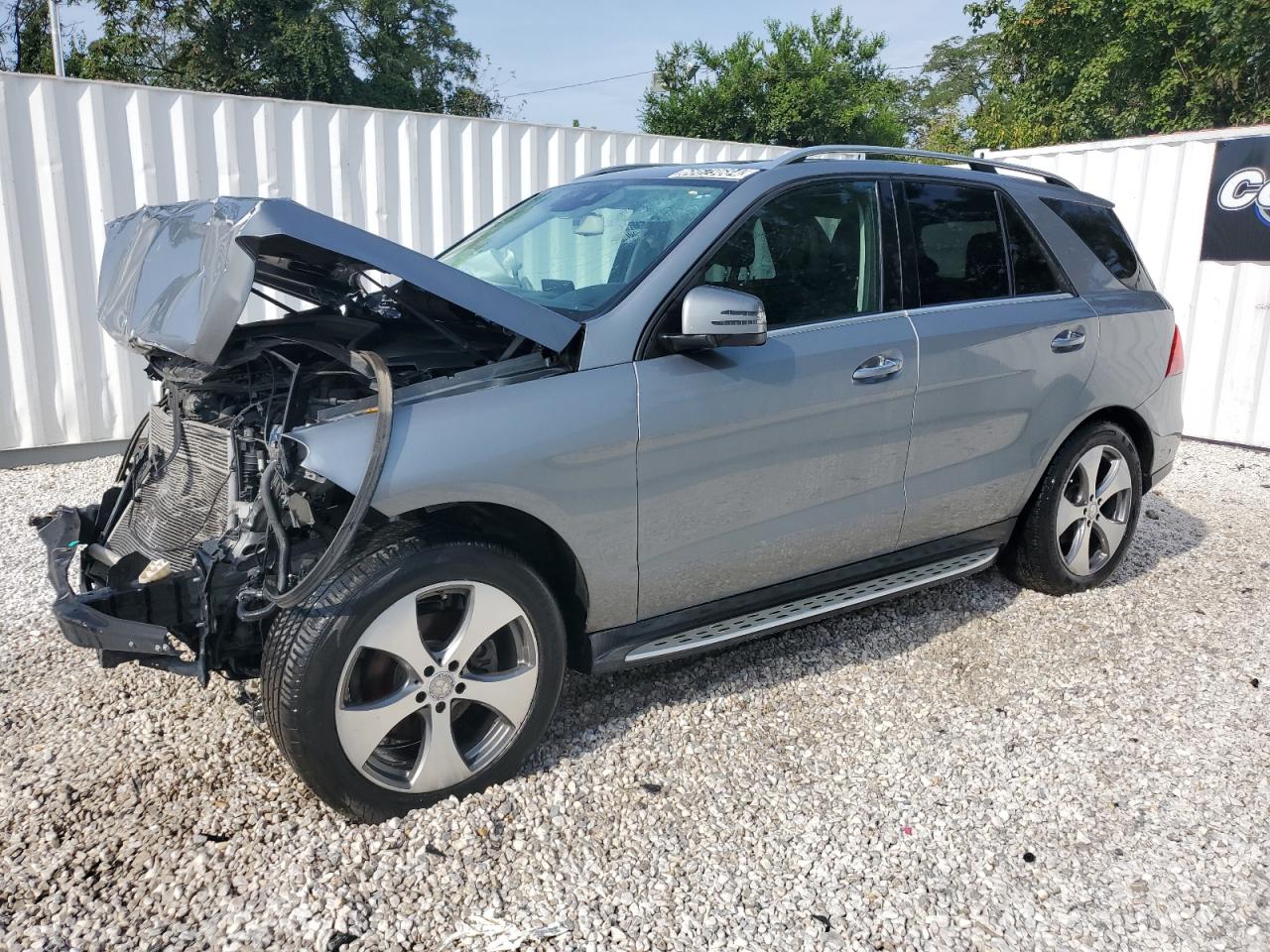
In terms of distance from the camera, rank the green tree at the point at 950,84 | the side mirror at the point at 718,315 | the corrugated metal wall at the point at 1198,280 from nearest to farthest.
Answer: the side mirror at the point at 718,315, the corrugated metal wall at the point at 1198,280, the green tree at the point at 950,84

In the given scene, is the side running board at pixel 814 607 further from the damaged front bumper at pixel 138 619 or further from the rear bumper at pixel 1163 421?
the damaged front bumper at pixel 138 619

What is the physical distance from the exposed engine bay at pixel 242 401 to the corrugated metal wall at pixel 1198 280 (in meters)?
7.60

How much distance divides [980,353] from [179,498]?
3.01 m

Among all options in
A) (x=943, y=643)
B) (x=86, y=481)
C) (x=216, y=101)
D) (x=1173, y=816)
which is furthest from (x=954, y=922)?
(x=216, y=101)

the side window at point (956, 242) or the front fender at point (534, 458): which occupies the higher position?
the side window at point (956, 242)

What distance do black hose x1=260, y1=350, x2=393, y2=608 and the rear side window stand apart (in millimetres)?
3225

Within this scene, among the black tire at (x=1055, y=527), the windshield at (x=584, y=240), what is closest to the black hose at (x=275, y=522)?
the windshield at (x=584, y=240)

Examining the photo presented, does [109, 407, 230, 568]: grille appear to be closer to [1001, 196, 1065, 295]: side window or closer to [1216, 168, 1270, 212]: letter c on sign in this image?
[1001, 196, 1065, 295]: side window

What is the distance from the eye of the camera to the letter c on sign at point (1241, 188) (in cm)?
788

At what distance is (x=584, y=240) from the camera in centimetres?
363

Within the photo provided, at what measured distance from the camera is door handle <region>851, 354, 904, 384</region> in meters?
3.45

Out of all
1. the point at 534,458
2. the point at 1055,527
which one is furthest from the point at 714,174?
the point at 1055,527

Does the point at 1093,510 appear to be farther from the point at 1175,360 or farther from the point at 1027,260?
the point at 1027,260

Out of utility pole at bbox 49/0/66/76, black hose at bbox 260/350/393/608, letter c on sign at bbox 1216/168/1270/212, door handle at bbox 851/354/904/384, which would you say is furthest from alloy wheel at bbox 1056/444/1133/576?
utility pole at bbox 49/0/66/76
